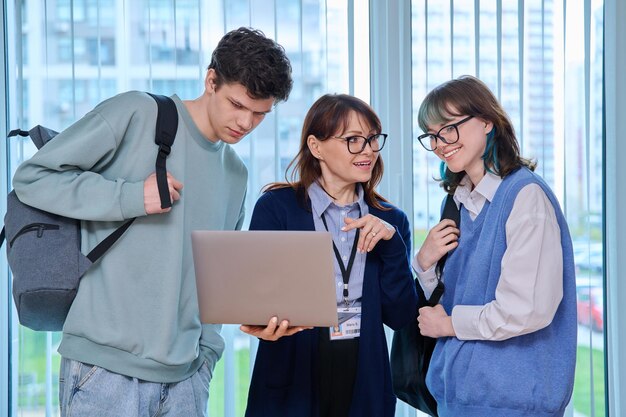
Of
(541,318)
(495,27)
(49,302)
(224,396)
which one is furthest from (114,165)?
(495,27)

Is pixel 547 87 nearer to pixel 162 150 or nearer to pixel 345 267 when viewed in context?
pixel 345 267

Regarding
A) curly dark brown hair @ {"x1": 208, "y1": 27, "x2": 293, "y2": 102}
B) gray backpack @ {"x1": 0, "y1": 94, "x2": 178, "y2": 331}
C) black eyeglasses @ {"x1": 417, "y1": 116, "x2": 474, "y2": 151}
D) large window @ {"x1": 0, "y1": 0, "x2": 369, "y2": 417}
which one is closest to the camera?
gray backpack @ {"x1": 0, "y1": 94, "x2": 178, "y2": 331}

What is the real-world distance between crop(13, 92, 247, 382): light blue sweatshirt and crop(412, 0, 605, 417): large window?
1193 mm

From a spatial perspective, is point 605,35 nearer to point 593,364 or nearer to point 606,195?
point 606,195

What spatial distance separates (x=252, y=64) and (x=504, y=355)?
2.80 feet

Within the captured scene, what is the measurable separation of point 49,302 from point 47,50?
53.2 inches

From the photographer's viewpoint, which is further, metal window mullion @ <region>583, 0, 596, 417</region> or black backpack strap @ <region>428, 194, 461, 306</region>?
metal window mullion @ <region>583, 0, 596, 417</region>

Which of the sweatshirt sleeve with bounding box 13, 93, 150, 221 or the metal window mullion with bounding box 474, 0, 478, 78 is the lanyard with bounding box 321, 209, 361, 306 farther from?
the metal window mullion with bounding box 474, 0, 478, 78

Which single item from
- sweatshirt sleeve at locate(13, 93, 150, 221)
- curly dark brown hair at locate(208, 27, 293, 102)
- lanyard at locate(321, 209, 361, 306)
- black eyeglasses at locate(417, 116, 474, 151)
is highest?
curly dark brown hair at locate(208, 27, 293, 102)

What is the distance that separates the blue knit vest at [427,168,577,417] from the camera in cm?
142

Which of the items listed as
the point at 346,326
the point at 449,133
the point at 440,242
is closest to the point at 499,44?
the point at 449,133

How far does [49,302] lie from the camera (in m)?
1.34

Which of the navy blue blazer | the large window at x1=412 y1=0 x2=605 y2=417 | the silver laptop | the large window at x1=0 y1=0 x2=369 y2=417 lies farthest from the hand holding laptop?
the large window at x1=412 y1=0 x2=605 y2=417

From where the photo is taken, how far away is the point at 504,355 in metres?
1.46
